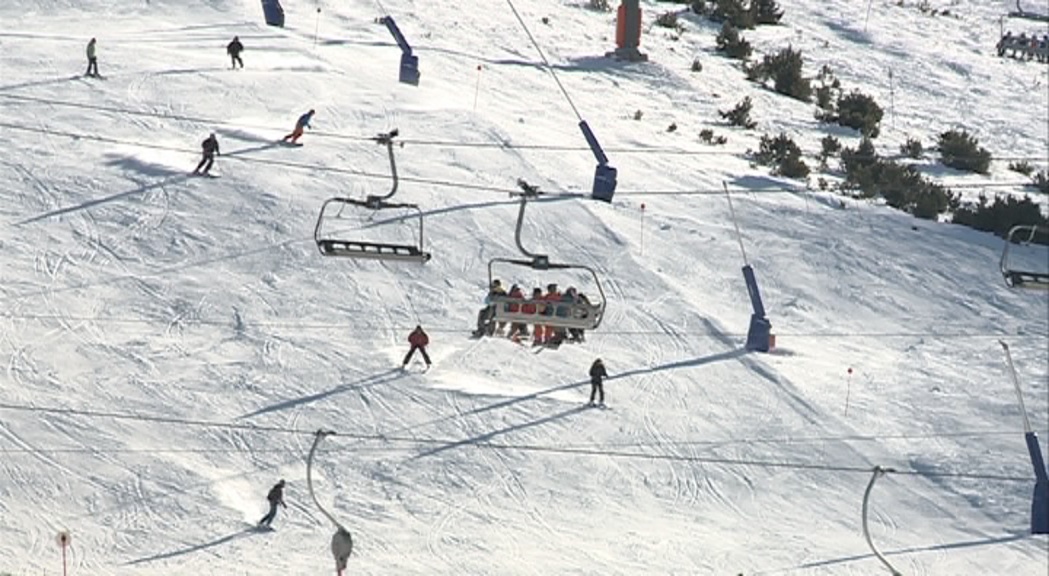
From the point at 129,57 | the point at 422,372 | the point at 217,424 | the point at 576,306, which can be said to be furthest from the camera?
the point at 129,57

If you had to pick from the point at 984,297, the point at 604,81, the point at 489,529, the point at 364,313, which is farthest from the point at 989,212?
the point at 489,529

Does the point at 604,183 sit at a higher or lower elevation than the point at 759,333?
higher

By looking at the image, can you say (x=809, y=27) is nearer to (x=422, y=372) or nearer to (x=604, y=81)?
(x=604, y=81)

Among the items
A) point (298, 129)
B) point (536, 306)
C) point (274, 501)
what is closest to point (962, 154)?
point (298, 129)

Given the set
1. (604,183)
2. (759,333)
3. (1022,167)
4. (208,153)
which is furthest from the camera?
(1022,167)

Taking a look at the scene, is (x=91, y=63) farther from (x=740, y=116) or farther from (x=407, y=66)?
(x=740, y=116)

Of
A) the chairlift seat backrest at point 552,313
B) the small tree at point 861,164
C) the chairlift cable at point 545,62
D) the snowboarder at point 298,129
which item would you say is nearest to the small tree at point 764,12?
the chairlift cable at point 545,62

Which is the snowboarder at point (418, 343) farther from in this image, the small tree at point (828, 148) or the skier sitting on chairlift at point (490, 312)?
the small tree at point (828, 148)
